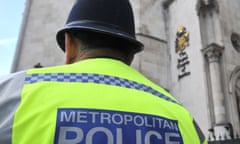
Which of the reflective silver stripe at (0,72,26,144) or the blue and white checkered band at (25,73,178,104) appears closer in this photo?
the reflective silver stripe at (0,72,26,144)

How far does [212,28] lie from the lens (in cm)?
1014

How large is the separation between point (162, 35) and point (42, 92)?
35.3 ft

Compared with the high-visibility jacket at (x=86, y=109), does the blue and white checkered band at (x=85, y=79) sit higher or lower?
higher

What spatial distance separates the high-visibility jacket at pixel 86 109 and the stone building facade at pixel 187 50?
7.30 metres

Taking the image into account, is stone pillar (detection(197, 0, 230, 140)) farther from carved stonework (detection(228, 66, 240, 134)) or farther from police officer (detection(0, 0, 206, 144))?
police officer (detection(0, 0, 206, 144))

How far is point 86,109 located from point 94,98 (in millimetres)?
52

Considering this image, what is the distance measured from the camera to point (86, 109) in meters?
0.94

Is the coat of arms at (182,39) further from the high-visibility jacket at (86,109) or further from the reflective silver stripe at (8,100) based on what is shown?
the reflective silver stripe at (8,100)

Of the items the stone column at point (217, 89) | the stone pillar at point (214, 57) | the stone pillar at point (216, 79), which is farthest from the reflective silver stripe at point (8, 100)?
the stone pillar at point (216, 79)

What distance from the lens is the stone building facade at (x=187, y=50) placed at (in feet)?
29.2

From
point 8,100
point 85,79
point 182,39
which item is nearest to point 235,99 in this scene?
point 182,39

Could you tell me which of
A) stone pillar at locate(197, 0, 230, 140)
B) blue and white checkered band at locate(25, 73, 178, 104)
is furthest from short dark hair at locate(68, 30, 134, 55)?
stone pillar at locate(197, 0, 230, 140)

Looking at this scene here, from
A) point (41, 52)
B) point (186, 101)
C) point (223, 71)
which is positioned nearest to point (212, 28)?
point (223, 71)

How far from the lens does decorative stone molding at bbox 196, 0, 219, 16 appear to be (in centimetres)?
1021
